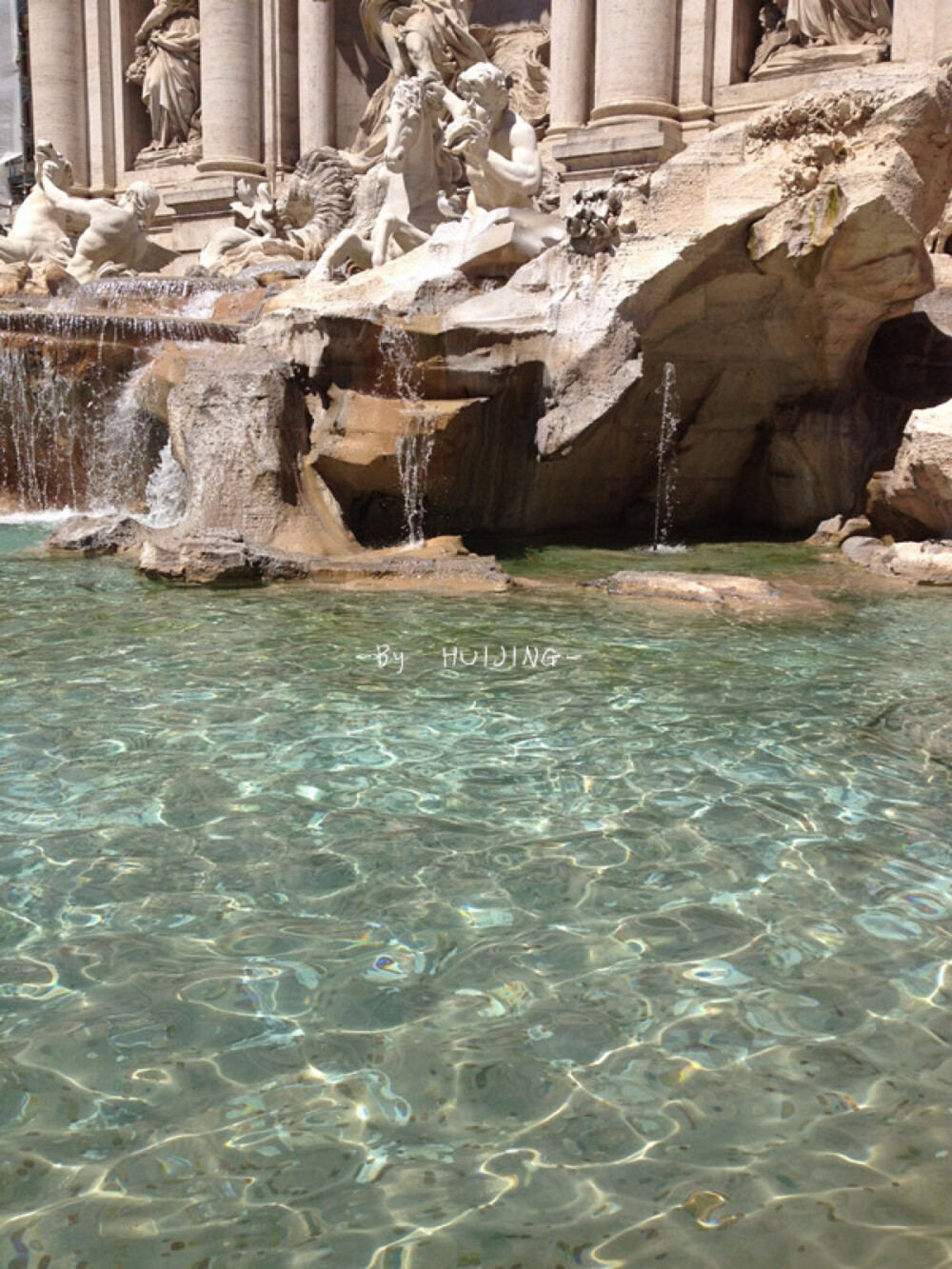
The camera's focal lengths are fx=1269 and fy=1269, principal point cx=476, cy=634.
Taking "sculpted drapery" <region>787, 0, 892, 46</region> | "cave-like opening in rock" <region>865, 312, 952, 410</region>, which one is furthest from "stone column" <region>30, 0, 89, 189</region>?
"cave-like opening in rock" <region>865, 312, 952, 410</region>

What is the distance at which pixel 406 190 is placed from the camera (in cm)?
1185

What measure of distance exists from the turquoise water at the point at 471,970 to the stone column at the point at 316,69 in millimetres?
15167

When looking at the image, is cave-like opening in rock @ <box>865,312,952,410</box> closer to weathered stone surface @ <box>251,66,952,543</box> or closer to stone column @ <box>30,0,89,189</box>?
weathered stone surface @ <box>251,66,952,543</box>

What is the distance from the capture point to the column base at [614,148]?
Answer: 47.5 feet

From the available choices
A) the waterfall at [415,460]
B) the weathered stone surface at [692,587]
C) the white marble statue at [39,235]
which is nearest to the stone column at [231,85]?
the white marble statue at [39,235]

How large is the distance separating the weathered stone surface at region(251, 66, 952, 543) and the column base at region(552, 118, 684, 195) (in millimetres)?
6526

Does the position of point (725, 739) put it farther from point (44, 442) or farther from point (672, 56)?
point (672, 56)

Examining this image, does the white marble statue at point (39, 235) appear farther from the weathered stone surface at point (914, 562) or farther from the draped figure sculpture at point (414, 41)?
the weathered stone surface at point (914, 562)

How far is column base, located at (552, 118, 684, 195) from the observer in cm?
1447

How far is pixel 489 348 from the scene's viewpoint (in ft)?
26.5

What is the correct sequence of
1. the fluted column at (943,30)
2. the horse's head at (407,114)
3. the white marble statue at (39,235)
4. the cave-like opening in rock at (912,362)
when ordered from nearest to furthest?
the cave-like opening in rock at (912,362), the horse's head at (407,114), the fluted column at (943,30), the white marble statue at (39,235)

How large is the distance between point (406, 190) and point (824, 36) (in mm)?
5983

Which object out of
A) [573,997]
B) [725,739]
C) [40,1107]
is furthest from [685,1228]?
[725,739]

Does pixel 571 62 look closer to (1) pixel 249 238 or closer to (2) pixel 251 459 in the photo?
(1) pixel 249 238
